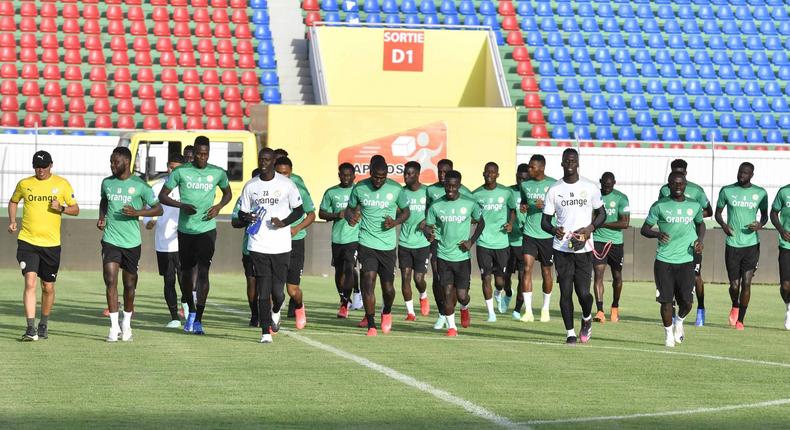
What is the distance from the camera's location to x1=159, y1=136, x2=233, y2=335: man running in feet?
52.3

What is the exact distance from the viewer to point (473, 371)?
1281 centimetres

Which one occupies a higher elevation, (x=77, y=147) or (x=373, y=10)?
(x=373, y=10)

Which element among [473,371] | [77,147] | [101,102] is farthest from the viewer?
[101,102]

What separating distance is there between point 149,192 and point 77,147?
13475 millimetres

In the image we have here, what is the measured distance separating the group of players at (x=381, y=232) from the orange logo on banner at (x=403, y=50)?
1710cm

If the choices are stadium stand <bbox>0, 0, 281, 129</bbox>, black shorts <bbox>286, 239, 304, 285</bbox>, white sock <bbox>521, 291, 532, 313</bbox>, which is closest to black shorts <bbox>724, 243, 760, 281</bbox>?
white sock <bbox>521, 291, 532, 313</bbox>

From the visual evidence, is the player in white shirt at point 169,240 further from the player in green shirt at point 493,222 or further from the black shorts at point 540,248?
the black shorts at point 540,248

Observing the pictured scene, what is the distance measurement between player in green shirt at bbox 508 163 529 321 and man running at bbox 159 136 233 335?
14.6 feet

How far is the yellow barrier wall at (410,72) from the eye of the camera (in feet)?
119

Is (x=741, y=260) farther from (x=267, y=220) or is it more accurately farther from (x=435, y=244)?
(x=267, y=220)

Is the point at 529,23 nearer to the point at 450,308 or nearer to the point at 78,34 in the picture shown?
the point at 78,34

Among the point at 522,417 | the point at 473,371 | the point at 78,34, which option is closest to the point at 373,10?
the point at 78,34

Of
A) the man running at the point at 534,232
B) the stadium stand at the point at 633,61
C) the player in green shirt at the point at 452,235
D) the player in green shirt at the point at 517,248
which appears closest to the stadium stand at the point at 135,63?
the stadium stand at the point at 633,61

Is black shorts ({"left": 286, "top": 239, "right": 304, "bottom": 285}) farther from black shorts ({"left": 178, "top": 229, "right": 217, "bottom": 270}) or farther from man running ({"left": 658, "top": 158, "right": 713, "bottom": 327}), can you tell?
man running ({"left": 658, "top": 158, "right": 713, "bottom": 327})
